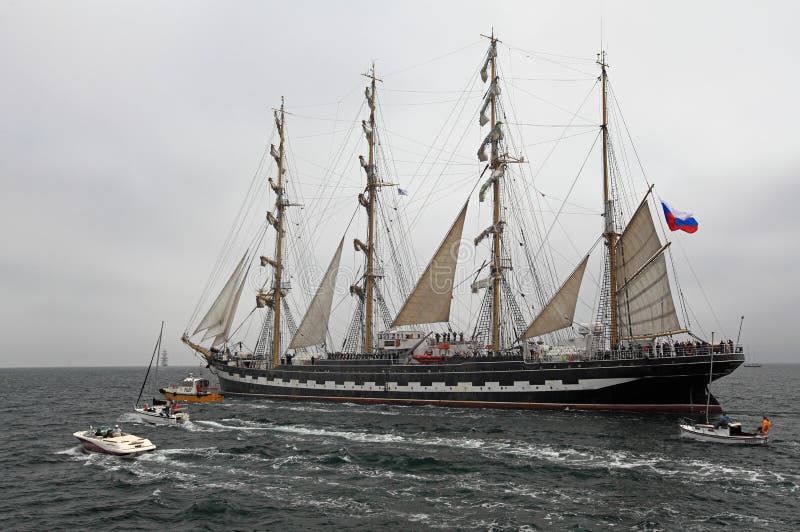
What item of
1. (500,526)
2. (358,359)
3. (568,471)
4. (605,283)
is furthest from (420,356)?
(500,526)

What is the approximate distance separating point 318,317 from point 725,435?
33.4m

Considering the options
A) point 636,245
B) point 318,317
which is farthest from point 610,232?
point 318,317

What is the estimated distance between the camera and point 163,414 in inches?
1262

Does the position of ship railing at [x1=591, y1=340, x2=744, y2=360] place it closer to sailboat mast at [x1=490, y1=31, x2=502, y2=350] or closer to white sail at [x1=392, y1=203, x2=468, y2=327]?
sailboat mast at [x1=490, y1=31, x2=502, y2=350]

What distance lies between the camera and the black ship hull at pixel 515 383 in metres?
32.5

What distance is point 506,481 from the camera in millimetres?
18594

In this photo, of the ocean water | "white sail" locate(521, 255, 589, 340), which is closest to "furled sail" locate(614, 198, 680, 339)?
"white sail" locate(521, 255, 589, 340)

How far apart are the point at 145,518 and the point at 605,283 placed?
34296 millimetres

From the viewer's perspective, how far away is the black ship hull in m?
32.5

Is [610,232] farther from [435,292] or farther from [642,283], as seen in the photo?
[435,292]

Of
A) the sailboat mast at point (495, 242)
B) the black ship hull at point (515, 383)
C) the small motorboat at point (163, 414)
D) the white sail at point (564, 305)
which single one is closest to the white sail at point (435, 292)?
the sailboat mast at point (495, 242)

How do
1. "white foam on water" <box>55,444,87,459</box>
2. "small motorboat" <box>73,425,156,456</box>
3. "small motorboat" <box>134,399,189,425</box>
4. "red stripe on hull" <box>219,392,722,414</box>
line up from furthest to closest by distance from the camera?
"red stripe on hull" <box>219,392,722,414</box>
"small motorboat" <box>134,399,189,425</box>
"white foam on water" <box>55,444,87,459</box>
"small motorboat" <box>73,425,156,456</box>

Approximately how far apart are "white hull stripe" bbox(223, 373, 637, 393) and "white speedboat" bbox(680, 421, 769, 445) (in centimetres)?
777

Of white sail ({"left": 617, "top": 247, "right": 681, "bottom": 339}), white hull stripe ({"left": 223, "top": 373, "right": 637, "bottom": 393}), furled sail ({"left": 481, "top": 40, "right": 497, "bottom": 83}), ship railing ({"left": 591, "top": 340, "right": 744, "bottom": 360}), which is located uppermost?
furled sail ({"left": 481, "top": 40, "right": 497, "bottom": 83})
